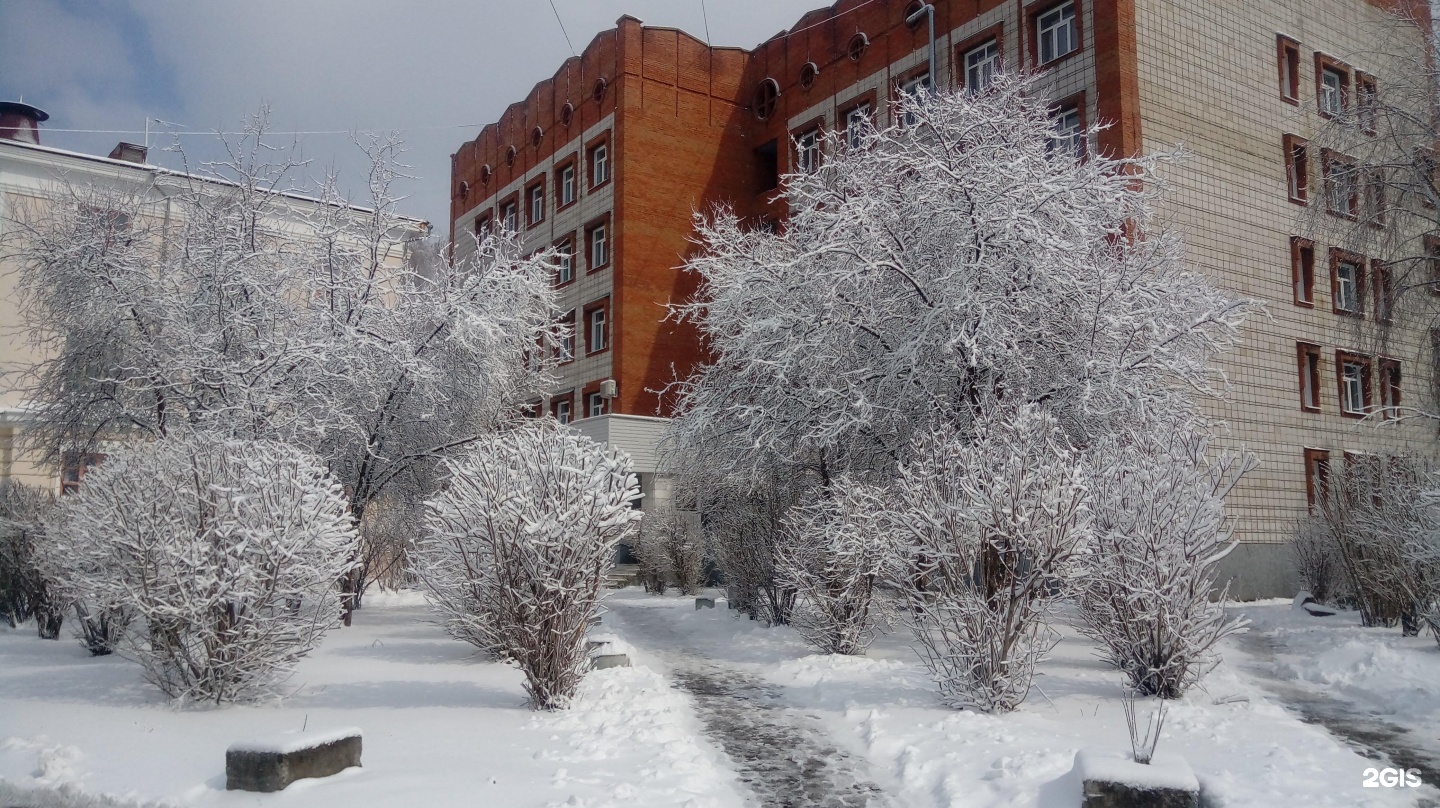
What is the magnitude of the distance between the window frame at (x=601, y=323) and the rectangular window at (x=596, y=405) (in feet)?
4.86

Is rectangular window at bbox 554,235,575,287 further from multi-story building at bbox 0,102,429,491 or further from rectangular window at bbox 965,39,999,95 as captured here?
rectangular window at bbox 965,39,999,95

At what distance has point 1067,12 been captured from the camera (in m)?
22.9

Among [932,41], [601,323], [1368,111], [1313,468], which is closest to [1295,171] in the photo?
[1313,468]

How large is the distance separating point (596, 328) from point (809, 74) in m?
11.0

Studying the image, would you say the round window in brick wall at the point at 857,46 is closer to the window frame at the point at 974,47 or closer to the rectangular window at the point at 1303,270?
the window frame at the point at 974,47

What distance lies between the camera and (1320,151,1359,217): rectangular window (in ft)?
41.0

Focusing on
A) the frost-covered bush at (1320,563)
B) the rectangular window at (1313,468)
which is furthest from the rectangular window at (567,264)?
the frost-covered bush at (1320,563)

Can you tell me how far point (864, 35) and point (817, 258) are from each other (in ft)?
59.8

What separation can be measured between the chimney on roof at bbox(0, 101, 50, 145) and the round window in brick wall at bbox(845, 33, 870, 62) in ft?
74.8

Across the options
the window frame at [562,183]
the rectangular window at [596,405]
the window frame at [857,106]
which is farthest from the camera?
the window frame at [562,183]

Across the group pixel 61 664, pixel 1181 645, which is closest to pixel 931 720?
pixel 1181 645

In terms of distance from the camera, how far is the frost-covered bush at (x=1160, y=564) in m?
8.00

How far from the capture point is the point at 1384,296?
1281cm

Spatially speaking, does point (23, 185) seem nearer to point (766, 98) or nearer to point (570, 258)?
point (570, 258)
